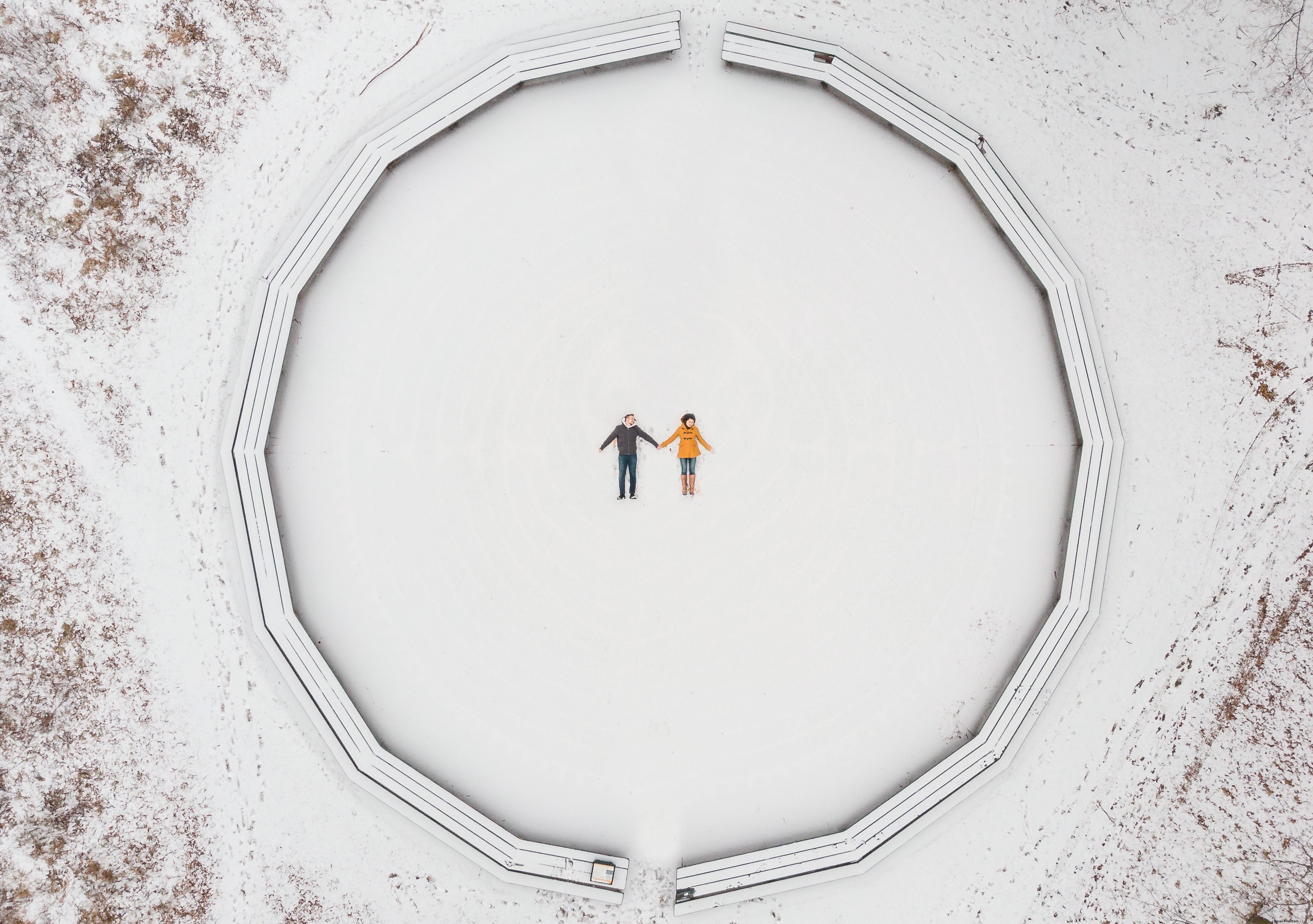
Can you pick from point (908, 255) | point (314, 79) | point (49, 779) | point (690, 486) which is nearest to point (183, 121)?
point (314, 79)

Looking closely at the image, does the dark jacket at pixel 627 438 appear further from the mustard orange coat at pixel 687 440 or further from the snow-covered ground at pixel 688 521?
the snow-covered ground at pixel 688 521

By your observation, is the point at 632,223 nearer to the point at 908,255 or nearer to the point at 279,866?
the point at 908,255

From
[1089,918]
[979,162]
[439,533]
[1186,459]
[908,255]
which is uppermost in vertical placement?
[979,162]

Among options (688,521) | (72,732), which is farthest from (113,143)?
(688,521)

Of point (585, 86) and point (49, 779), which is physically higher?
point (585, 86)

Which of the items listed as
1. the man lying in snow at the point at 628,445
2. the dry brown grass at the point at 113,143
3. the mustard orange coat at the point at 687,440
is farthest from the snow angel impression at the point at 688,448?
the dry brown grass at the point at 113,143

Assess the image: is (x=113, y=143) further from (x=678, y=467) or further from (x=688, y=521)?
(x=688, y=521)

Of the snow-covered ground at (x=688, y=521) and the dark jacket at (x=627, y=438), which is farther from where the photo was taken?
the snow-covered ground at (x=688, y=521)
